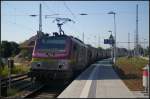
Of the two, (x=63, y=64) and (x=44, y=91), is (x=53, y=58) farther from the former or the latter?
(x=44, y=91)

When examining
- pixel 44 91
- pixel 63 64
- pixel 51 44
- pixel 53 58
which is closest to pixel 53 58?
pixel 53 58

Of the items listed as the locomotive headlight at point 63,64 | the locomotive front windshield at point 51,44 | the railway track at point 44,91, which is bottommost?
the railway track at point 44,91

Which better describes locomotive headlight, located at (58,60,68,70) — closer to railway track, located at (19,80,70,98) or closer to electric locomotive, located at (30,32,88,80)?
electric locomotive, located at (30,32,88,80)

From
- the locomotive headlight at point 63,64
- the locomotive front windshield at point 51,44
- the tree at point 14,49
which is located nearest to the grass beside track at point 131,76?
the locomotive headlight at point 63,64

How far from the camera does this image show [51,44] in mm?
23078

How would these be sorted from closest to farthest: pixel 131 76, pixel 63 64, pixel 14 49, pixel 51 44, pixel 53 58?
pixel 63 64 < pixel 53 58 < pixel 51 44 < pixel 131 76 < pixel 14 49

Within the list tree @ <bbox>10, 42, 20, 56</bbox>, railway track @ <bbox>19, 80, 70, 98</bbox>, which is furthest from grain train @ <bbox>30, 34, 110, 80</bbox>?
tree @ <bbox>10, 42, 20, 56</bbox>

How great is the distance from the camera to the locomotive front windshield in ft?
75.1

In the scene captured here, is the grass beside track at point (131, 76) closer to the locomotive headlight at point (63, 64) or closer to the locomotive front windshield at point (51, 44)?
the locomotive headlight at point (63, 64)

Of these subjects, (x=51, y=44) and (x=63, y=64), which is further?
(x=51, y=44)

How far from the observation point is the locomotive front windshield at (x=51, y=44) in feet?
75.1

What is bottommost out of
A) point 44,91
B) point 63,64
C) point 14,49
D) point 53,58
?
point 44,91

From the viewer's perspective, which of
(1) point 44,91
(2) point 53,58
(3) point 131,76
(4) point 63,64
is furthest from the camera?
(3) point 131,76

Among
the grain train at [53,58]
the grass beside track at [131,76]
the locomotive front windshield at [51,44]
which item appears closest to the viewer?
the grass beside track at [131,76]
